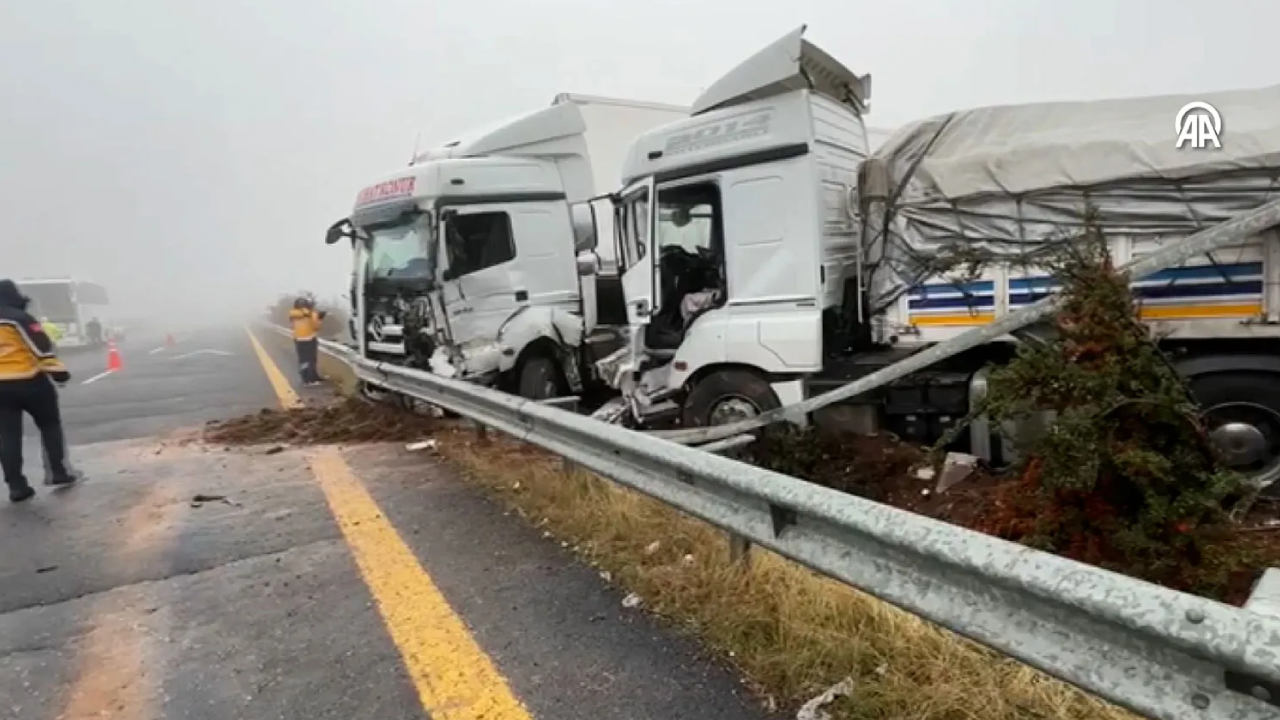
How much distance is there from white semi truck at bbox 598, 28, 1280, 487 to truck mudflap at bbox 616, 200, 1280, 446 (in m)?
0.06

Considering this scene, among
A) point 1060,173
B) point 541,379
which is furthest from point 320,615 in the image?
Result: point 541,379

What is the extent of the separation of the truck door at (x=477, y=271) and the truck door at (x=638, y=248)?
6.39 ft

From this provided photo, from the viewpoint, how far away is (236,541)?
163 inches

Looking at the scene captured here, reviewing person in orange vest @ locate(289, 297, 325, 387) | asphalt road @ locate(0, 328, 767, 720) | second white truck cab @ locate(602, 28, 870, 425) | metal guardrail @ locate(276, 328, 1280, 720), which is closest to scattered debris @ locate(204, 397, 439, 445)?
asphalt road @ locate(0, 328, 767, 720)

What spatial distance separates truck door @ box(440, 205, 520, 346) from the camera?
326 inches

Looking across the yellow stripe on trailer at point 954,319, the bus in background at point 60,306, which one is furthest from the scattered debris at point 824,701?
the bus in background at point 60,306

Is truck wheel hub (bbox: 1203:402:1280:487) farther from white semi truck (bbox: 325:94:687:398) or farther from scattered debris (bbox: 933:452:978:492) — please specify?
white semi truck (bbox: 325:94:687:398)

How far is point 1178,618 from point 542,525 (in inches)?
117

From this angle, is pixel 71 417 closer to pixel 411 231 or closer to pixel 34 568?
pixel 411 231

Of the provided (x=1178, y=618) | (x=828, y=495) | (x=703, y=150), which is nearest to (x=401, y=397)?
(x=703, y=150)

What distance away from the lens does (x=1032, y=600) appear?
5.83ft

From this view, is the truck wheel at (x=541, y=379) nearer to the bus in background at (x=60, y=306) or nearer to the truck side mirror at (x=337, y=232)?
the truck side mirror at (x=337, y=232)

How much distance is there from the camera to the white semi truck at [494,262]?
8266 millimetres

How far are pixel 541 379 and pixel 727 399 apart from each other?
312 centimetres
